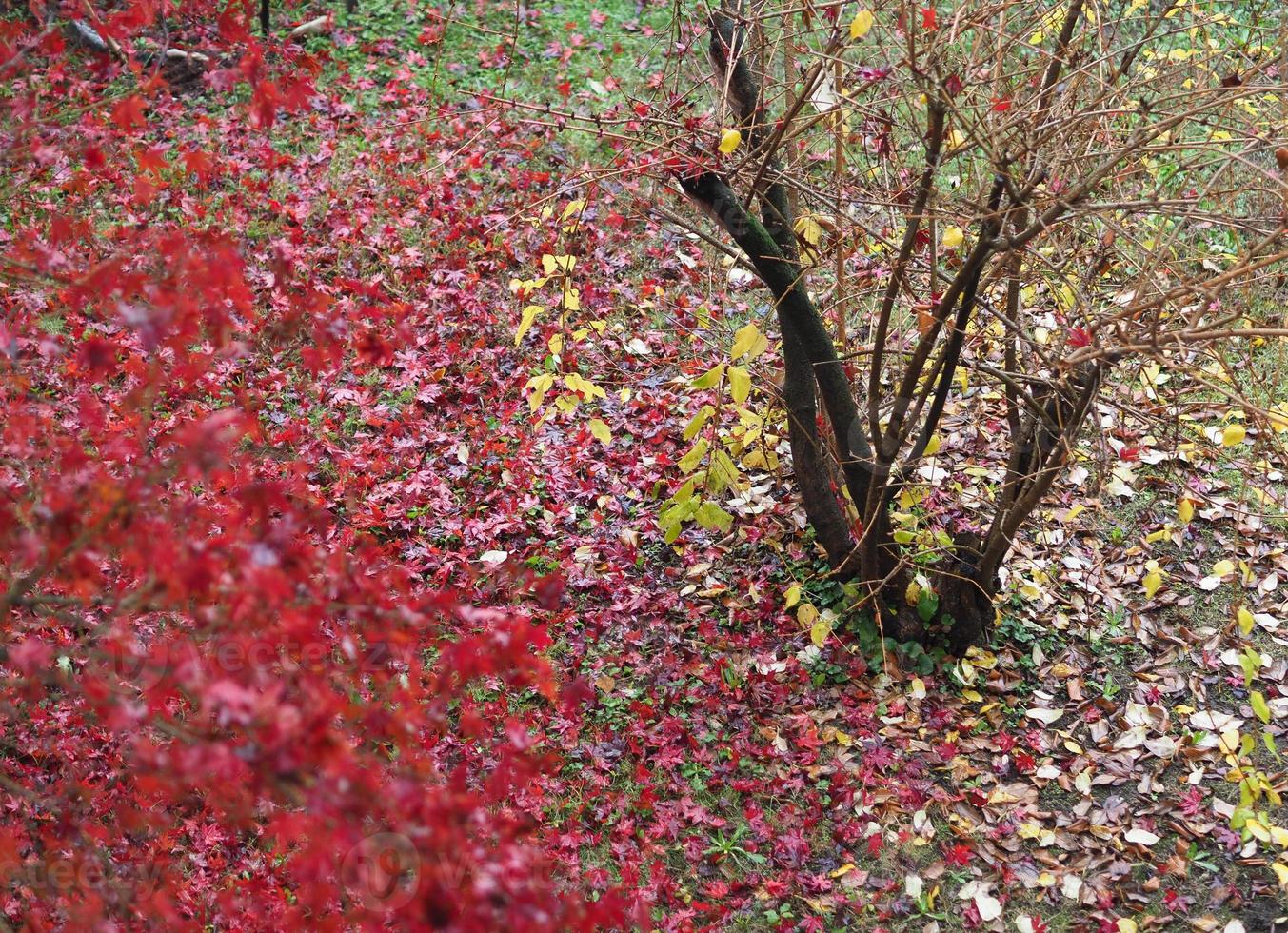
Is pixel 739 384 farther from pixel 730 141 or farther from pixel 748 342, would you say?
pixel 730 141

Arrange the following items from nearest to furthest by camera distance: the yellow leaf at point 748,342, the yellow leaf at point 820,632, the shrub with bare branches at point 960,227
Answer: the shrub with bare branches at point 960,227
the yellow leaf at point 748,342
the yellow leaf at point 820,632

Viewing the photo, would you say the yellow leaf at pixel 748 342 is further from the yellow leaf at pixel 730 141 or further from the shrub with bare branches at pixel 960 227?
the yellow leaf at pixel 730 141

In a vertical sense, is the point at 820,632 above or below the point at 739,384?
below

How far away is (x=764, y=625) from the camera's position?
14.0 ft

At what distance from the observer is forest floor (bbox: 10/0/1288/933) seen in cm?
344

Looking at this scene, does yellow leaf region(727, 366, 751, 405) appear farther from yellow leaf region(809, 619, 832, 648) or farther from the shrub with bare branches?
yellow leaf region(809, 619, 832, 648)

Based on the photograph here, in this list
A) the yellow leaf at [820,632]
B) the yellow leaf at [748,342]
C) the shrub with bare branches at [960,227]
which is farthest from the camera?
the yellow leaf at [820,632]

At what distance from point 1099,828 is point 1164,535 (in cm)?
142

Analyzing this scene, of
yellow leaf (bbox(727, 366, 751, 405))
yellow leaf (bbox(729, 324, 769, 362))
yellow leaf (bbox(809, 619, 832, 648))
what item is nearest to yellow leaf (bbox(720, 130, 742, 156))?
yellow leaf (bbox(729, 324, 769, 362))

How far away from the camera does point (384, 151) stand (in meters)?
6.67

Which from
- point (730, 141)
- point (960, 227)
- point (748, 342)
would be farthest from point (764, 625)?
point (730, 141)

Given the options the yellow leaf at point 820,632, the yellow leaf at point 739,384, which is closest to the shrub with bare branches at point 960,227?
the yellow leaf at point 820,632

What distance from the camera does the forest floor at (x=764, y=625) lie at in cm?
344

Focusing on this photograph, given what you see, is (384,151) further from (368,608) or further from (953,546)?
(368,608)
